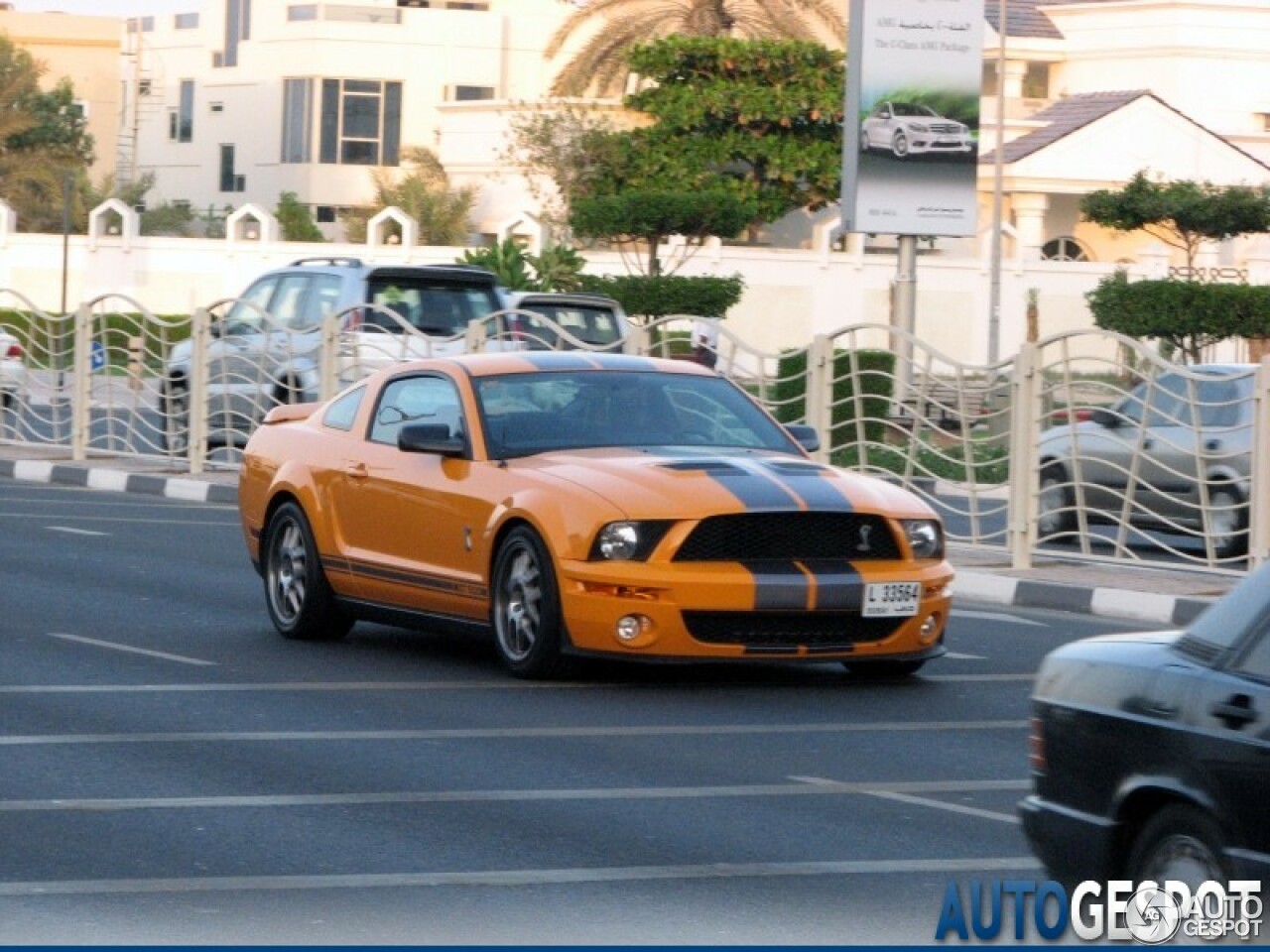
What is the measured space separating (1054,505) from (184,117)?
65206mm

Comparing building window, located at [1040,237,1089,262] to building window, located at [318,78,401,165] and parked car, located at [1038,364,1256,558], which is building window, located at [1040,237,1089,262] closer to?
building window, located at [318,78,401,165]

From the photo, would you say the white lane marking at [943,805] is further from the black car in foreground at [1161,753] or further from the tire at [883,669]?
the tire at [883,669]

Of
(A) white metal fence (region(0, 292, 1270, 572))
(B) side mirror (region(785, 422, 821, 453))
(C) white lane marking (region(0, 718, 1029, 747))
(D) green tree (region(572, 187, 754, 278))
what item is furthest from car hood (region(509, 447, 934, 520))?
(D) green tree (region(572, 187, 754, 278))

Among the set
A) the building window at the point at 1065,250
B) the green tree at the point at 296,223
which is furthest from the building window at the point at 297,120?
the building window at the point at 1065,250

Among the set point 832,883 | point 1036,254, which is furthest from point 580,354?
point 1036,254

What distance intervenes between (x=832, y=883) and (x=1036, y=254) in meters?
50.3

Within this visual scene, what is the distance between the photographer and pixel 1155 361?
16.8m

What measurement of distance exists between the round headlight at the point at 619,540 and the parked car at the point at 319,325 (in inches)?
481

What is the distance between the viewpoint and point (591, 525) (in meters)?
11.4

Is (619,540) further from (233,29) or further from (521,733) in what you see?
(233,29)

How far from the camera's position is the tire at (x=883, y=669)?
40.0ft

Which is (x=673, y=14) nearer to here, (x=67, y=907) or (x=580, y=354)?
(x=580, y=354)

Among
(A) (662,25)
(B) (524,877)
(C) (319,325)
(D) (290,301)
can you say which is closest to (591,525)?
(B) (524,877)

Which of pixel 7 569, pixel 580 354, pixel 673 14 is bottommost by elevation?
pixel 7 569
